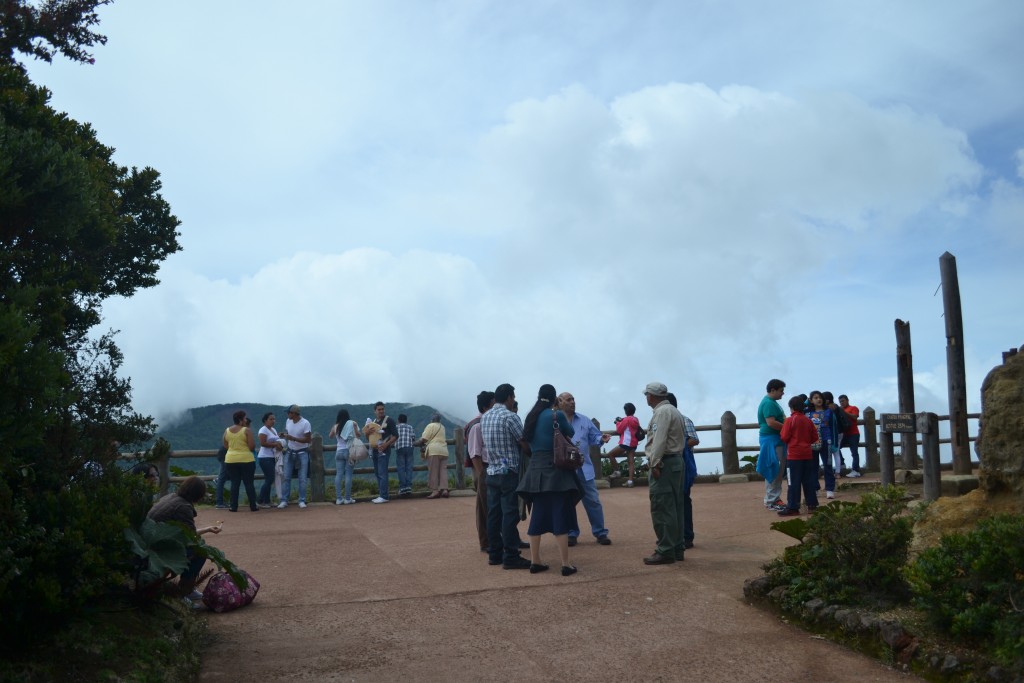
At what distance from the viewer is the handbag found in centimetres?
837

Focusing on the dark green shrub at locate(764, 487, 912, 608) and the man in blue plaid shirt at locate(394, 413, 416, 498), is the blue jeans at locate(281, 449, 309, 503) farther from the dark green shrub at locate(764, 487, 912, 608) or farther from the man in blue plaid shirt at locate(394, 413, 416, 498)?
the dark green shrub at locate(764, 487, 912, 608)

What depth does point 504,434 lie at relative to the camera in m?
8.88

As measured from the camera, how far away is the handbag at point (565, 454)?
837 centimetres

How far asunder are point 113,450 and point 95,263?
190 cm

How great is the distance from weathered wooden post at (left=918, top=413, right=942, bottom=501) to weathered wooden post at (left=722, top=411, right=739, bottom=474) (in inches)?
326

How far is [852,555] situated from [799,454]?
4.56 meters

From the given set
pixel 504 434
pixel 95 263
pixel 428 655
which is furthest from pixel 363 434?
pixel 428 655

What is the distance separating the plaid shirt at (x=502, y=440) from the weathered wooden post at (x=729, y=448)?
10825 mm

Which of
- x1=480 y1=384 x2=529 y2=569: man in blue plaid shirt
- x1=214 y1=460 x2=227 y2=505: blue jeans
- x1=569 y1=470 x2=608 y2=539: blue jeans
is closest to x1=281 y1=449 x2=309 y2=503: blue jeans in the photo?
x1=214 y1=460 x2=227 y2=505: blue jeans

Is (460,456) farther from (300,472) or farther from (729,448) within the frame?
(729,448)

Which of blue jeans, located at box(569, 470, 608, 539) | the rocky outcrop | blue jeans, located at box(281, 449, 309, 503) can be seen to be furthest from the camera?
blue jeans, located at box(281, 449, 309, 503)

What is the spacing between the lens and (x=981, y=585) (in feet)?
18.5

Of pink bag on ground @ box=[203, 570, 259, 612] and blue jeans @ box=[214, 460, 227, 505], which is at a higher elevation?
blue jeans @ box=[214, 460, 227, 505]

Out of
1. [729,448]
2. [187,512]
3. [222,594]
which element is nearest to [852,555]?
[222,594]
